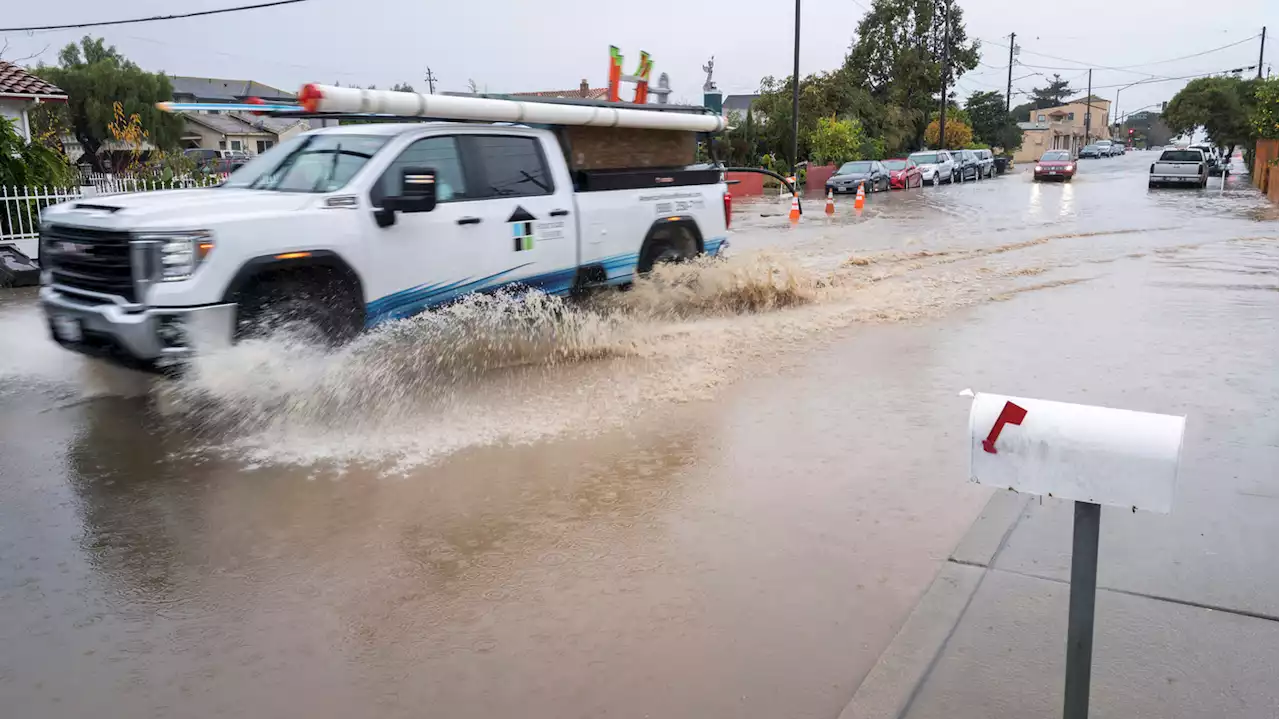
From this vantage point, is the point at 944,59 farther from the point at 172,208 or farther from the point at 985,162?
the point at 172,208

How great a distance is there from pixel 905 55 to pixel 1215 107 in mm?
25320

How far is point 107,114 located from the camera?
4881cm

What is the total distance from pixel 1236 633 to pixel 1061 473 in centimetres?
165

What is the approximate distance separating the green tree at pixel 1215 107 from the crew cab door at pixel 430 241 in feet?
225

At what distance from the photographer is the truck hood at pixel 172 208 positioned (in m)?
5.71

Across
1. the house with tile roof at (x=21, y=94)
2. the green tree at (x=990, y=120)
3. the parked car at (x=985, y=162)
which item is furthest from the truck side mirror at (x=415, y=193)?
the green tree at (x=990, y=120)

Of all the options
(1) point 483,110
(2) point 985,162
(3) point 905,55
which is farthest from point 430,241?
(3) point 905,55

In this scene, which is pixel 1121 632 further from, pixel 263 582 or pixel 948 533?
pixel 263 582

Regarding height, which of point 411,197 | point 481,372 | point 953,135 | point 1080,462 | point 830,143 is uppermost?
point 953,135

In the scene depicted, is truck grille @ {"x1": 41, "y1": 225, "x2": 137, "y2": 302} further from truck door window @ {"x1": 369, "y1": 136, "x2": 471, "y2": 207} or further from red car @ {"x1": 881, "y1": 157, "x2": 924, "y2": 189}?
red car @ {"x1": 881, "y1": 157, "x2": 924, "y2": 189}

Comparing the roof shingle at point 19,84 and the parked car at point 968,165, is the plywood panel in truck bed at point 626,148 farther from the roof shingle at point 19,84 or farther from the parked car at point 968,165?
the parked car at point 968,165

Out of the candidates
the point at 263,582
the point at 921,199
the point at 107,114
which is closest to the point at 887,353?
the point at 263,582

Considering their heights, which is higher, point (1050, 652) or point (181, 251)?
point (181, 251)

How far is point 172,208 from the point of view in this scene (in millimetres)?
5875
